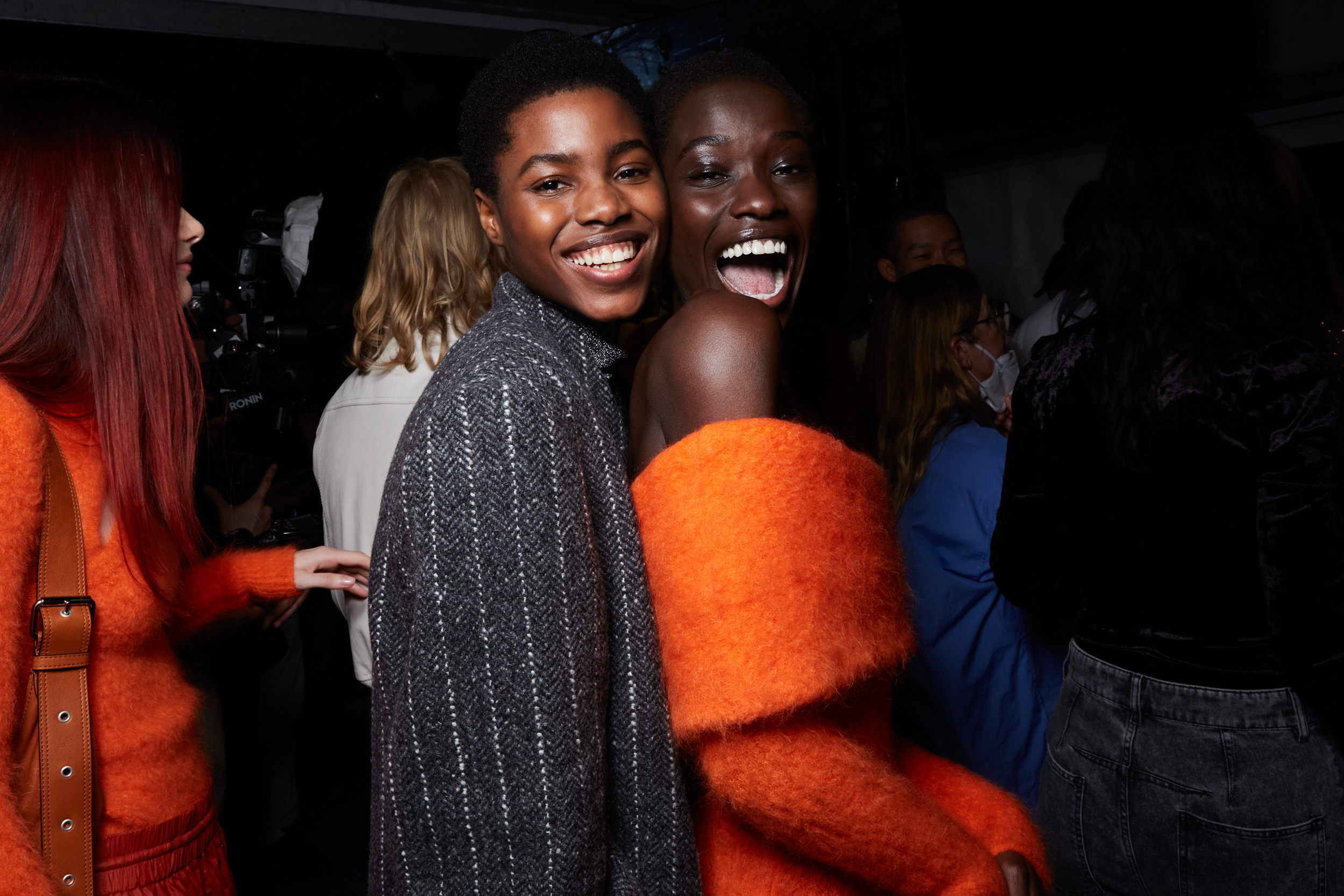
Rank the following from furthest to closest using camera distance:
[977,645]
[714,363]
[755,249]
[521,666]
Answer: [977,645] < [755,249] < [714,363] < [521,666]

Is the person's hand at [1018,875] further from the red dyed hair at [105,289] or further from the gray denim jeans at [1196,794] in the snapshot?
the red dyed hair at [105,289]

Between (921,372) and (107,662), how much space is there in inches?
71.8

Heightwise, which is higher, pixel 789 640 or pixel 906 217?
pixel 906 217

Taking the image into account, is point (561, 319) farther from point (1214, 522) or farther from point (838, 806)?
point (1214, 522)

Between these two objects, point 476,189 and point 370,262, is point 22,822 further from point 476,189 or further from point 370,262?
point 370,262

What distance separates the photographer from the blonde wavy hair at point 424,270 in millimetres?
2389

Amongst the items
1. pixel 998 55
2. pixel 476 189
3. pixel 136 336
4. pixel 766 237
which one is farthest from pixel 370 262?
pixel 998 55

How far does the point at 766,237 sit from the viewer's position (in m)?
1.14

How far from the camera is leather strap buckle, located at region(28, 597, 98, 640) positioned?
3.90 feet

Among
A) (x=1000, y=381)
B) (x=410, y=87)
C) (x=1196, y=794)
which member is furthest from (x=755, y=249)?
(x=410, y=87)

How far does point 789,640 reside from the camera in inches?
32.9

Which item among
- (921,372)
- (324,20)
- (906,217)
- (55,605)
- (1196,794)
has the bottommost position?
(1196,794)

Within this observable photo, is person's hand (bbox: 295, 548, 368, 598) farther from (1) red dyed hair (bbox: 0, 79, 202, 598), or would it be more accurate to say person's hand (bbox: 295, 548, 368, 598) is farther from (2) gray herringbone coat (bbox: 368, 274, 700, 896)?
(2) gray herringbone coat (bbox: 368, 274, 700, 896)

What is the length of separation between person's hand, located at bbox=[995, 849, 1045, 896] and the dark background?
289 centimetres
